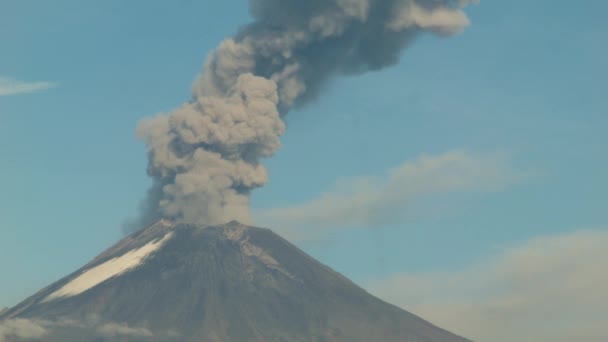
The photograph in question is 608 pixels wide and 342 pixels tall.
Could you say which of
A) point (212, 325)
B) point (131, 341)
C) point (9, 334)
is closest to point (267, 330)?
point (212, 325)

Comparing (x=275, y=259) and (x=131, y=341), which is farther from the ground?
(x=275, y=259)

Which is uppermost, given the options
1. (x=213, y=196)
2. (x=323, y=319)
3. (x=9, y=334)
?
(x=213, y=196)

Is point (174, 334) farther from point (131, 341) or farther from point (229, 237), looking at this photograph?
point (229, 237)

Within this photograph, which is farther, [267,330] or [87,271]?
[87,271]

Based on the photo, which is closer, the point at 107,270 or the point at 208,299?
the point at 208,299

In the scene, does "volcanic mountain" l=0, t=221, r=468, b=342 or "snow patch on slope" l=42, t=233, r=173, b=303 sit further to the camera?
"snow patch on slope" l=42, t=233, r=173, b=303
